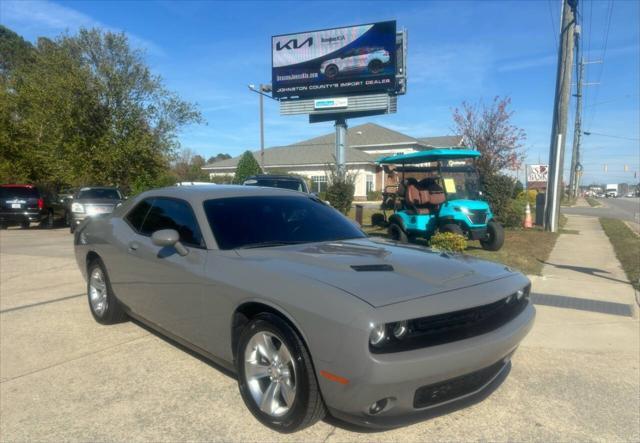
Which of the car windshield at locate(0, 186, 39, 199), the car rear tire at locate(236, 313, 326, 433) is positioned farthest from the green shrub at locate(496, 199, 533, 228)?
the car windshield at locate(0, 186, 39, 199)

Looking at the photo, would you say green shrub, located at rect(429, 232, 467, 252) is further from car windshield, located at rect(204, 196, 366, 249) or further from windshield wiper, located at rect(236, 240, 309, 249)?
windshield wiper, located at rect(236, 240, 309, 249)

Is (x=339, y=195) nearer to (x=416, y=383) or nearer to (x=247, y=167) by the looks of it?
(x=416, y=383)

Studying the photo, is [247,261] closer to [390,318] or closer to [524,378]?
[390,318]

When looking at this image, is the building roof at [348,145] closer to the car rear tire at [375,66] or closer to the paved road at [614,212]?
the paved road at [614,212]

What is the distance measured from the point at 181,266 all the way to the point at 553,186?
51.8ft

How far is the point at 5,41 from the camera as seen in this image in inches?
1769

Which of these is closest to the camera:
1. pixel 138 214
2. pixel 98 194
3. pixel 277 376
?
pixel 277 376

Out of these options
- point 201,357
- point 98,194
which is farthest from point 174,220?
point 98,194

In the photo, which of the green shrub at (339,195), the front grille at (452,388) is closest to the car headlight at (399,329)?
the front grille at (452,388)

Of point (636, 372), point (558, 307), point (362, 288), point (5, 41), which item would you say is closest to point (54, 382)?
point (362, 288)

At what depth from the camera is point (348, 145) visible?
1935 inches

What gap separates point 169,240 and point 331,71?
26.7 metres

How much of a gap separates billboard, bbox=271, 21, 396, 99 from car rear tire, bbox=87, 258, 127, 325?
24406 mm

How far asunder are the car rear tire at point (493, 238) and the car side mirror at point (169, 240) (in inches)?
336
